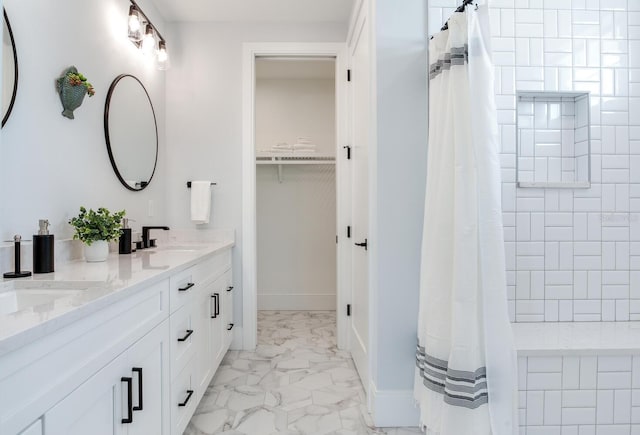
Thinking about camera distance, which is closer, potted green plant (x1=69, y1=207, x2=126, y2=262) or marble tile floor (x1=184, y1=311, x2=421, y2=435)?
potted green plant (x1=69, y1=207, x2=126, y2=262)

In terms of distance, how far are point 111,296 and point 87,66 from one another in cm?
148

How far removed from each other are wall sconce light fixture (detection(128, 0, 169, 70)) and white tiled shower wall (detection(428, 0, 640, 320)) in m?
1.84

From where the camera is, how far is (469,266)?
146cm

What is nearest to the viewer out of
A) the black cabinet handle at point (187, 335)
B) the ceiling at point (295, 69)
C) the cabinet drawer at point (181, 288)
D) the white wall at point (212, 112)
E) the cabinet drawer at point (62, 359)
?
the cabinet drawer at point (62, 359)

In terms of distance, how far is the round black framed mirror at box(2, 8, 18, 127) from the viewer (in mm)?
1379

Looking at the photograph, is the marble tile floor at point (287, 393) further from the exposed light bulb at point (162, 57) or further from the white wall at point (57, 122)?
the exposed light bulb at point (162, 57)

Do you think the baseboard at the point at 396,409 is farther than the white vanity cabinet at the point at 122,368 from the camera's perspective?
Yes

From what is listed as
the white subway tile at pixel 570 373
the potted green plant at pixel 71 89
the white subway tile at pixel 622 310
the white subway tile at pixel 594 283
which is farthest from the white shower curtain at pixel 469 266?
the potted green plant at pixel 71 89

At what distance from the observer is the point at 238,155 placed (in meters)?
3.00

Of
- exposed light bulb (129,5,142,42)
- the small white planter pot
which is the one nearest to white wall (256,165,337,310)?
exposed light bulb (129,5,142,42)

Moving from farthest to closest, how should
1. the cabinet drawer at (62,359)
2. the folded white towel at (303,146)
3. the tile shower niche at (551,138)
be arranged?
1. the folded white towel at (303,146)
2. the tile shower niche at (551,138)
3. the cabinet drawer at (62,359)

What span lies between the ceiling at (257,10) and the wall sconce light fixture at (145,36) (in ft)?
0.75

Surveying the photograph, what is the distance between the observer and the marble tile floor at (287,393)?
1.89 metres

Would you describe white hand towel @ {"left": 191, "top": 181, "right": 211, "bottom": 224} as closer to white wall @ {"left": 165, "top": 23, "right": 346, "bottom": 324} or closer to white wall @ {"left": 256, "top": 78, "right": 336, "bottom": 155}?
white wall @ {"left": 165, "top": 23, "right": 346, "bottom": 324}
